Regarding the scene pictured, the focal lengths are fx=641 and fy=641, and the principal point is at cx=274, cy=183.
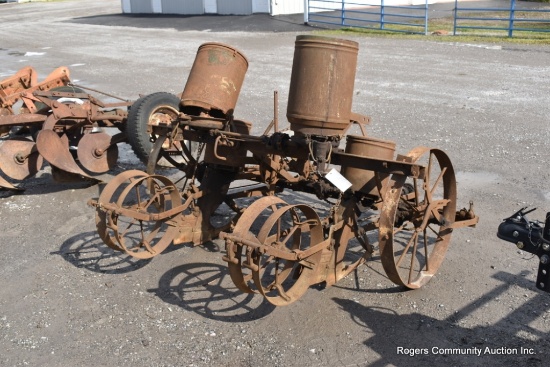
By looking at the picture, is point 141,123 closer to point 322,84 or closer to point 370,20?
point 322,84

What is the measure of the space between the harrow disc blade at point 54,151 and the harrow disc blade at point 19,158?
→ 0.43 meters

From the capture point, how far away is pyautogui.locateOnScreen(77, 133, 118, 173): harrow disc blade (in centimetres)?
705

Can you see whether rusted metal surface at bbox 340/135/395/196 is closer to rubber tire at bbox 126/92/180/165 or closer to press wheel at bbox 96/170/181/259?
press wheel at bbox 96/170/181/259

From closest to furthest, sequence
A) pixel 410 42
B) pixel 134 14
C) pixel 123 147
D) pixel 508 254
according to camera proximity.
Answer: pixel 508 254
pixel 123 147
pixel 410 42
pixel 134 14

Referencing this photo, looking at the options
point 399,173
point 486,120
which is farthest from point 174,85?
point 399,173

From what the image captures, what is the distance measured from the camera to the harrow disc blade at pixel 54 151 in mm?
6695

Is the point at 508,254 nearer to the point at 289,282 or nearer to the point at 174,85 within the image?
the point at 289,282

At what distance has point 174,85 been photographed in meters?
13.1

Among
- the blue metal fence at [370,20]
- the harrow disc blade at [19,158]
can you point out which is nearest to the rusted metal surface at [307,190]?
the harrow disc blade at [19,158]

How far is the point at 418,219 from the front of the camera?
480cm

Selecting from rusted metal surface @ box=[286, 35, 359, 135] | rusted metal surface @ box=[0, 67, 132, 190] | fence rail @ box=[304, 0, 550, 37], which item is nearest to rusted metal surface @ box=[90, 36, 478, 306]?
rusted metal surface @ box=[286, 35, 359, 135]

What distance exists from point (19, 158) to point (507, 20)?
13767mm

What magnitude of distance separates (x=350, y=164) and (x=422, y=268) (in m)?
1.17

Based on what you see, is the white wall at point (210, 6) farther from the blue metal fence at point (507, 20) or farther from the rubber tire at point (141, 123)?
the rubber tire at point (141, 123)
